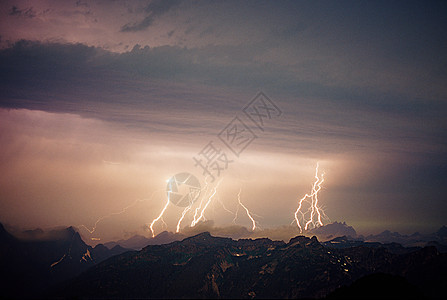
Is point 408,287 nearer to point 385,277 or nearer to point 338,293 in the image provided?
point 385,277

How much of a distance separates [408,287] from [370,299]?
118 ft

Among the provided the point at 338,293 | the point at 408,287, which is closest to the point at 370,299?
the point at 338,293

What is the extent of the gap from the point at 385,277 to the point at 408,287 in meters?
12.6

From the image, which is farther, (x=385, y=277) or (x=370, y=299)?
(x=385, y=277)

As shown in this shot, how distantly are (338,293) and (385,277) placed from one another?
32.1 m

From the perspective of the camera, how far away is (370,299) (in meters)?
171

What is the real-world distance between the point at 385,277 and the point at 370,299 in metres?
33.9

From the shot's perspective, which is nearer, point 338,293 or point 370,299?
point 370,299

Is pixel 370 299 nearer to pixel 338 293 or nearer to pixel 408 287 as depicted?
pixel 338 293

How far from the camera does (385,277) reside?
7766 inches

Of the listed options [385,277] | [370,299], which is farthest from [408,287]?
[370,299]

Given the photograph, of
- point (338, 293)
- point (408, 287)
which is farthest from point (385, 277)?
point (338, 293)

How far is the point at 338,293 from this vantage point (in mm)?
191375

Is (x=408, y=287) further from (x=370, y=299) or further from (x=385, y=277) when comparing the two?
(x=370, y=299)
